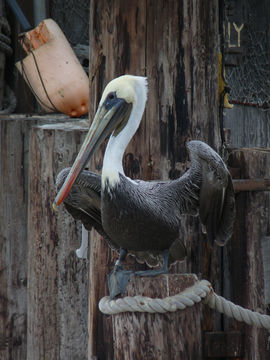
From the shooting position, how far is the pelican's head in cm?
285

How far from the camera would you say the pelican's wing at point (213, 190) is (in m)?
2.83

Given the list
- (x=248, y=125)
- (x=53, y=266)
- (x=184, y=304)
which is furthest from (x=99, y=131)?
(x=248, y=125)

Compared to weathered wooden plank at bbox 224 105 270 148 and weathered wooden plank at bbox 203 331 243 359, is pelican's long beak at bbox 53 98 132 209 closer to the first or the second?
weathered wooden plank at bbox 203 331 243 359

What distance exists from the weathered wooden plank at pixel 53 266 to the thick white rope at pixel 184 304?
1.00m

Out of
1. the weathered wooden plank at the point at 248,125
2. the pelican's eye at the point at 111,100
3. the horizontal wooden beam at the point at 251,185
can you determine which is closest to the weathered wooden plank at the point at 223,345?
the horizontal wooden beam at the point at 251,185

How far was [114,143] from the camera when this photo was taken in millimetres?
2916

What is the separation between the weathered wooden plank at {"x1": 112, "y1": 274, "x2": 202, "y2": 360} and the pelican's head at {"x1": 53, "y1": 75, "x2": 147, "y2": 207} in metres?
0.55

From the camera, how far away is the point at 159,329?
268cm

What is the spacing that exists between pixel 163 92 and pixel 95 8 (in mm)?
586

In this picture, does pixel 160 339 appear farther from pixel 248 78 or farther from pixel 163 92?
pixel 248 78

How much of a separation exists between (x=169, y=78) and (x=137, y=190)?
2.20 ft

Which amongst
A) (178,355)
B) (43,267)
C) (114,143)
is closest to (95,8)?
(114,143)

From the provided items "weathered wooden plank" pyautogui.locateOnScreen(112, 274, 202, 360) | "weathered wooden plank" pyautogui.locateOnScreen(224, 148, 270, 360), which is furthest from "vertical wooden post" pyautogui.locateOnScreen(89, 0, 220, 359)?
"weathered wooden plank" pyautogui.locateOnScreen(112, 274, 202, 360)

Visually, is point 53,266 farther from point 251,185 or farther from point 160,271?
point 251,185
